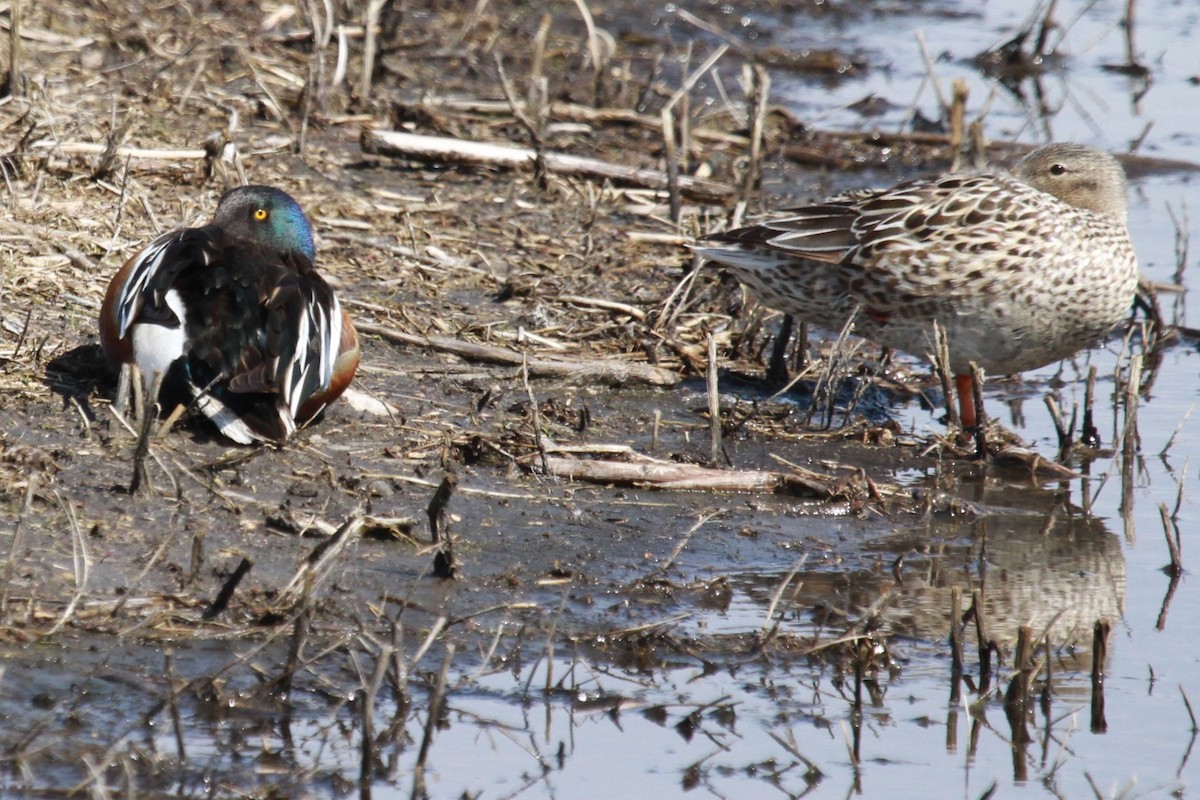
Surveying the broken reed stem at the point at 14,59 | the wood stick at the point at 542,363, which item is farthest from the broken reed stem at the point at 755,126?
the broken reed stem at the point at 14,59

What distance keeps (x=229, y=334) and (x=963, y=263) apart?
2777mm

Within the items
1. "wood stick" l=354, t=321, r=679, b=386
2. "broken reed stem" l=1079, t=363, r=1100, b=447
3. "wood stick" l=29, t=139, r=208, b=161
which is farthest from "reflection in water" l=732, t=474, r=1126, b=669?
"wood stick" l=29, t=139, r=208, b=161

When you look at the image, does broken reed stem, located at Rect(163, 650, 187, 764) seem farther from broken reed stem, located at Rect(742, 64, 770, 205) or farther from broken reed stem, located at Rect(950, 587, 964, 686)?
broken reed stem, located at Rect(742, 64, 770, 205)

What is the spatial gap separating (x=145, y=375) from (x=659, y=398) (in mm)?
2172

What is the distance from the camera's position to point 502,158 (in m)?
8.28

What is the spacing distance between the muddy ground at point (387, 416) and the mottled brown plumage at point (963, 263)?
389 millimetres

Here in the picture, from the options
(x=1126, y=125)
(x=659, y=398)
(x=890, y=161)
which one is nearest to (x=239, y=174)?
(x=659, y=398)

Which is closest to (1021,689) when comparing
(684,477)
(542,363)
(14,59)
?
(684,477)

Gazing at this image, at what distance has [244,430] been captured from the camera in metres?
5.05

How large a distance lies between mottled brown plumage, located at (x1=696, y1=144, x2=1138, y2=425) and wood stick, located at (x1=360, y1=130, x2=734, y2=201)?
5.74ft

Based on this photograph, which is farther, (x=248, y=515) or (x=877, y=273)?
(x=877, y=273)

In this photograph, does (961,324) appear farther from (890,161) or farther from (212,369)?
(890,161)

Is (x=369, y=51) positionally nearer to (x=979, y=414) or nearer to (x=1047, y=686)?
(x=979, y=414)

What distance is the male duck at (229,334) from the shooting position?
4.97m
